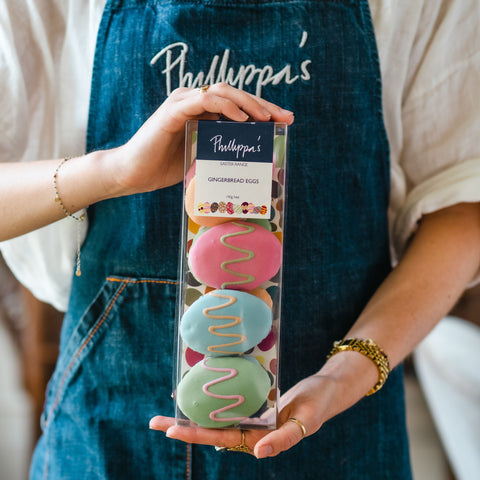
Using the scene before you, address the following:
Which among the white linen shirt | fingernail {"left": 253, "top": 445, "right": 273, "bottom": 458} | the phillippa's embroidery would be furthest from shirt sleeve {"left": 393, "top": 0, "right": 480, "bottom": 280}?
fingernail {"left": 253, "top": 445, "right": 273, "bottom": 458}

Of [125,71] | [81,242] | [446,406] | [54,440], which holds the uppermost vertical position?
[125,71]

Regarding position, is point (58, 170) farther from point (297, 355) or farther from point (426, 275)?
point (426, 275)

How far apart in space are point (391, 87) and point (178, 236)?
32 centimetres

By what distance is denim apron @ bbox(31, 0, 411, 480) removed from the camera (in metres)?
0.62

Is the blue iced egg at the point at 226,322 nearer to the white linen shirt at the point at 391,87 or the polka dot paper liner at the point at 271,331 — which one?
the polka dot paper liner at the point at 271,331

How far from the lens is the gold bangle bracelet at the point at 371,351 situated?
0.63 meters

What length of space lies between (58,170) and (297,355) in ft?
1.18

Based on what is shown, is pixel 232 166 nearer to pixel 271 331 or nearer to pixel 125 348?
pixel 271 331

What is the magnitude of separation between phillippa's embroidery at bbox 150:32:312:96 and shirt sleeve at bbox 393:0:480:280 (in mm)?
156

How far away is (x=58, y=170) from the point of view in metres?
0.57

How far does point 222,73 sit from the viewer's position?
62 cm

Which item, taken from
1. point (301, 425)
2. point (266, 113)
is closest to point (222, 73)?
point (266, 113)

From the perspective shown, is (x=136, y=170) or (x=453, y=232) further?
(x=453, y=232)

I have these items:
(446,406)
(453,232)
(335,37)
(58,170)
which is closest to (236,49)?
(335,37)
